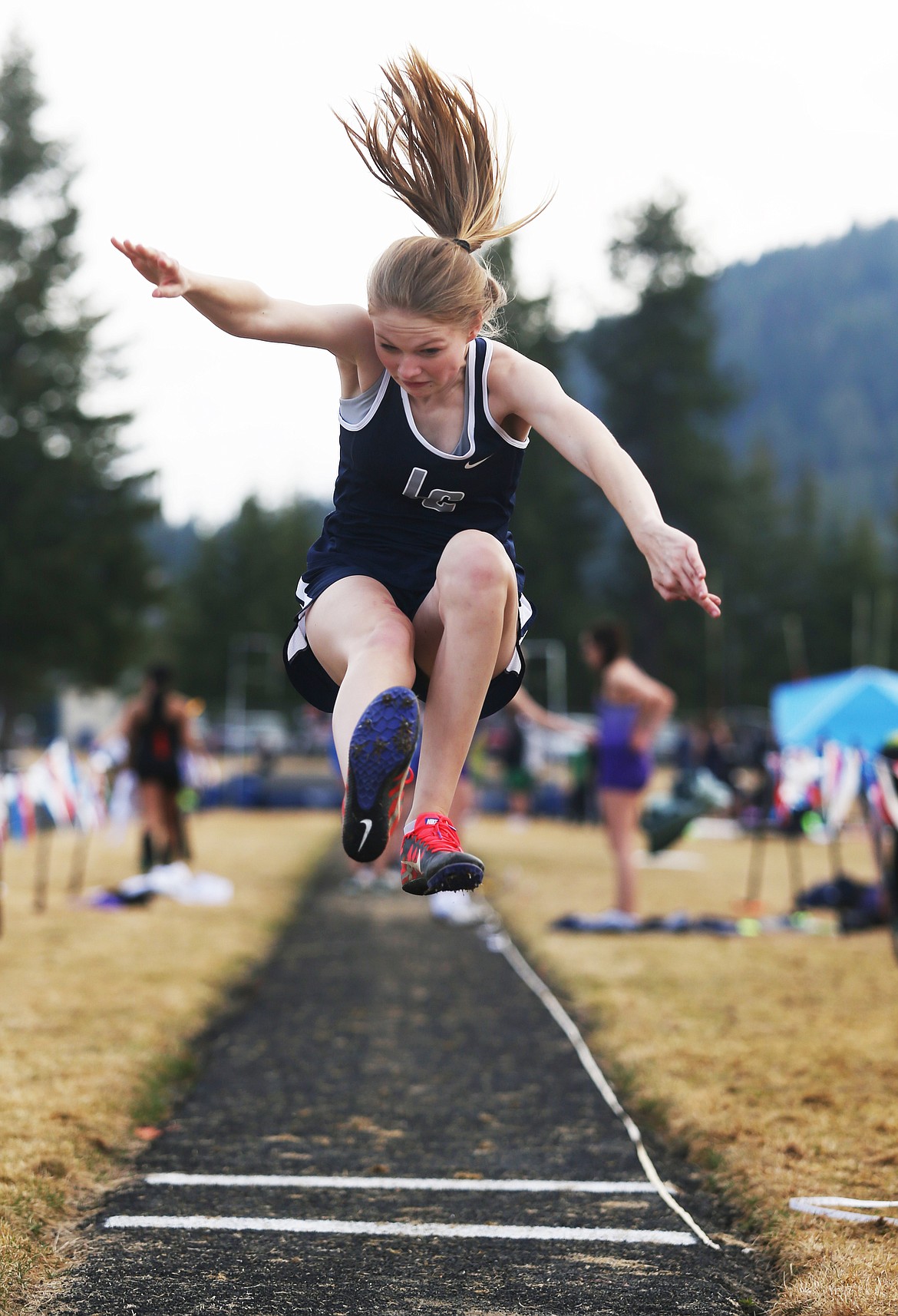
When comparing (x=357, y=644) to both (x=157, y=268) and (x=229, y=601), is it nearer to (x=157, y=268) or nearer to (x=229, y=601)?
(x=157, y=268)

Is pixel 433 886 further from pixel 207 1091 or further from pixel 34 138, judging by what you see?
pixel 34 138

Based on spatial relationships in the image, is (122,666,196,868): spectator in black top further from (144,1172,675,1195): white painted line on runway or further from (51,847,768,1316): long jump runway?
(144,1172,675,1195): white painted line on runway

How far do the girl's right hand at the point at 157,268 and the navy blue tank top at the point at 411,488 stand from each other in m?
0.57

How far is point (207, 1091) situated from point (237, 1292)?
2.19m

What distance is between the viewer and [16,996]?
20.4 ft

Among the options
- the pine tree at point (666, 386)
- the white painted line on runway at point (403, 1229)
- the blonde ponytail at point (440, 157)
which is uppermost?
the pine tree at point (666, 386)

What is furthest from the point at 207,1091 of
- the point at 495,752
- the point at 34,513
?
the point at 34,513

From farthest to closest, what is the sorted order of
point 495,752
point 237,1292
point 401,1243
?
point 495,752 → point 401,1243 → point 237,1292

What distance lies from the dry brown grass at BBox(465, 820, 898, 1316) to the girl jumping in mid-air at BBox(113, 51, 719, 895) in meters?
1.35

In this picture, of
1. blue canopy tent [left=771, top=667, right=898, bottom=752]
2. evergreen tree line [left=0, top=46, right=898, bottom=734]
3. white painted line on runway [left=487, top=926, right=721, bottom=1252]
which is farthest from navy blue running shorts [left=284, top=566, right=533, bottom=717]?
evergreen tree line [left=0, top=46, right=898, bottom=734]

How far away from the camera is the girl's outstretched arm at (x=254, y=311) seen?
2.94 m

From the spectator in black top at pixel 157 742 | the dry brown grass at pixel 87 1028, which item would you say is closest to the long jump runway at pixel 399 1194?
the dry brown grass at pixel 87 1028

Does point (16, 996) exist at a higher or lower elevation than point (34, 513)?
lower

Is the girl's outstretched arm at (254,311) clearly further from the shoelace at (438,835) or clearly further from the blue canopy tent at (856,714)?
the blue canopy tent at (856,714)
